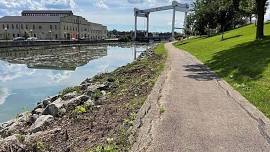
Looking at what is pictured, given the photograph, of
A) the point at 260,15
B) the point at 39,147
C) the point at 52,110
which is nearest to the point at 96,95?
the point at 52,110

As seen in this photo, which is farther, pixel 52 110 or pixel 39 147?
pixel 52 110

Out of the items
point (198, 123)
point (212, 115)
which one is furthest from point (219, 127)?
point (212, 115)

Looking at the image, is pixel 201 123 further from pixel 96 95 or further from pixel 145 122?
pixel 96 95

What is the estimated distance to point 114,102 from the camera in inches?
600

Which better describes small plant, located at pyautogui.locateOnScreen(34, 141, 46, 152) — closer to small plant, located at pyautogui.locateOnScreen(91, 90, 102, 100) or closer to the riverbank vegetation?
the riverbank vegetation

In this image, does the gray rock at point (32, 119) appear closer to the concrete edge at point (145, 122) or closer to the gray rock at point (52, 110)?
the gray rock at point (52, 110)

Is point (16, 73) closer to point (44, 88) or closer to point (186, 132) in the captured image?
point (44, 88)

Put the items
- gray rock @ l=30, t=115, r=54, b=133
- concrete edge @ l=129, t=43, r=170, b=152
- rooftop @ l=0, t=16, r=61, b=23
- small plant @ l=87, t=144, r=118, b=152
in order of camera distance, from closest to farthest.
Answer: small plant @ l=87, t=144, r=118, b=152 < concrete edge @ l=129, t=43, r=170, b=152 < gray rock @ l=30, t=115, r=54, b=133 < rooftop @ l=0, t=16, r=61, b=23

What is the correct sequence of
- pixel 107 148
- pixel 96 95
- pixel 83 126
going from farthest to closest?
pixel 96 95 < pixel 83 126 < pixel 107 148

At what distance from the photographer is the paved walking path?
841 cm

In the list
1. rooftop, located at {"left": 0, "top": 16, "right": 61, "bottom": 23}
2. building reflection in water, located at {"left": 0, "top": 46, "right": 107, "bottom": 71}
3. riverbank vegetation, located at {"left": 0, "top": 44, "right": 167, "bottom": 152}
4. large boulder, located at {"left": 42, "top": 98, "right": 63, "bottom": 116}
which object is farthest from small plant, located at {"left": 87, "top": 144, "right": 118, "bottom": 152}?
rooftop, located at {"left": 0, "top": 16, "right": 61, "bottom": 23}

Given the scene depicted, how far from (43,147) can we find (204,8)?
8001 centimetres

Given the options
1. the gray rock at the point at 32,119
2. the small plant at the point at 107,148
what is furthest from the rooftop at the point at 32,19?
the small plant at the point at 107,148

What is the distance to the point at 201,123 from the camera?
10.2 m
